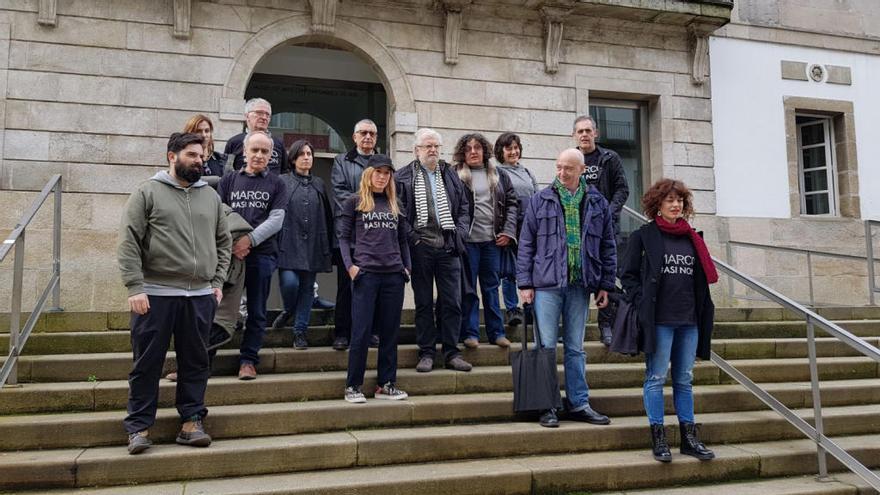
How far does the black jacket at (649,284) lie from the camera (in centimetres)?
454

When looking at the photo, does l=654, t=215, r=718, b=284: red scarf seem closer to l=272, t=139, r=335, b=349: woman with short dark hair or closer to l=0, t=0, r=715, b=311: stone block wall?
l=272, t=139, r=335, b=349: woman with short dark hair

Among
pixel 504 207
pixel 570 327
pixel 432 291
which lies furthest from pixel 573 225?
pixel 432 291

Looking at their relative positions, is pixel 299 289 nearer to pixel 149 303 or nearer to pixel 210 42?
pixel 149 303

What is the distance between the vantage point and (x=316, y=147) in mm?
9891

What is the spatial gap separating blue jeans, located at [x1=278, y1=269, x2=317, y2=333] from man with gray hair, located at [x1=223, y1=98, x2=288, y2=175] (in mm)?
844

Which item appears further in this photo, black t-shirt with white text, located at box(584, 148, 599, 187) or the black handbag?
black t-shirt with white text, located at box(584, 148, 599, 187)

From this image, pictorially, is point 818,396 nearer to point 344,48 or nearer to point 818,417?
point 818,417

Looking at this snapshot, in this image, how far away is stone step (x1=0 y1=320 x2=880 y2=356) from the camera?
17.6ft

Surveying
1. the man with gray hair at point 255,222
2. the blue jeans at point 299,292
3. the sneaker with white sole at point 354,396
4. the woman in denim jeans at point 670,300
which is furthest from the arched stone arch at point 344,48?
the woman in denim jeans at point 670,300

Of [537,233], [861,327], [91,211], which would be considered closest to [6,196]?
[91,211]

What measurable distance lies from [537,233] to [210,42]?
5275mm

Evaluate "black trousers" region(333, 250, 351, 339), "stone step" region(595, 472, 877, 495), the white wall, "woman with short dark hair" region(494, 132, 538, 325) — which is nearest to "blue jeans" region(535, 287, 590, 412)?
"stone step" region(595, 472, 877, 495)

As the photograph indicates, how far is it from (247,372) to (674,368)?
3.04m

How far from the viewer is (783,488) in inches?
176
